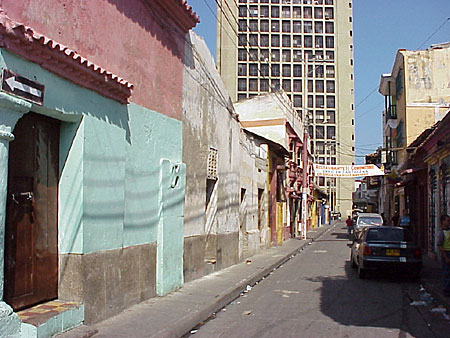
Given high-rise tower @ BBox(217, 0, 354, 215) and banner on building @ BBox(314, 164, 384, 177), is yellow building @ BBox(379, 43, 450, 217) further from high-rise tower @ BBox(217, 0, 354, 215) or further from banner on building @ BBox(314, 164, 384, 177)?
high-rise tower @ BBox(217, 0, 354, 215)

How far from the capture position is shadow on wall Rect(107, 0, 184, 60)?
8.91 meters

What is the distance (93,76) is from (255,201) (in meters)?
13.7

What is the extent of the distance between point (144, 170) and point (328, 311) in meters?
4.30

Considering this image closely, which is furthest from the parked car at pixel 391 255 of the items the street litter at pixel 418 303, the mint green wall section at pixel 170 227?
the mint green wall section at pixel 170 227

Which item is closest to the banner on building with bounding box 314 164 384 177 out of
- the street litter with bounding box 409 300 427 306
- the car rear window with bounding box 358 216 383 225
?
the car rear window with bounding box 358 216 383 225

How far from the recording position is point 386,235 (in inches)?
564

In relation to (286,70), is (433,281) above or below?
below

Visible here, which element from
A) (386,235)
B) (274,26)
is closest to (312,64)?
(274,26)

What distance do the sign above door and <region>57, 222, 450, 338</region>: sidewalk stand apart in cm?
301

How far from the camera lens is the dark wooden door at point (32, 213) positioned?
20.9 ft

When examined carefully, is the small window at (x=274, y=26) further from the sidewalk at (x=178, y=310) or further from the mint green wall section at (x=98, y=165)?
the mint green wall section at (x=98, y=165)

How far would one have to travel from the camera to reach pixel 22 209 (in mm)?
6543

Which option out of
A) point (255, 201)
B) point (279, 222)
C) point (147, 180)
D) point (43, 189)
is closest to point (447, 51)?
point (279, 222)

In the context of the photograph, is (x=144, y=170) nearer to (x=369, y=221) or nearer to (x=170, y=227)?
(x=170, y=227)
